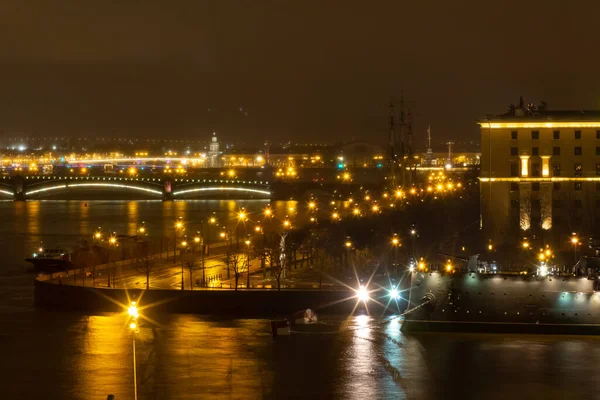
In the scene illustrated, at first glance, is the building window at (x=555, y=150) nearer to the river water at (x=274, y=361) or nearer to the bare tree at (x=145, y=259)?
the bare tree at (x=145, y=259)

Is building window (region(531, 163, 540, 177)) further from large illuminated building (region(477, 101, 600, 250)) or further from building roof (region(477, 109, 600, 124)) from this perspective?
building roof (region(477, 109, 600, 124))

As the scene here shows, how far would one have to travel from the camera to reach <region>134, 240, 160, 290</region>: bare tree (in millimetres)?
13898

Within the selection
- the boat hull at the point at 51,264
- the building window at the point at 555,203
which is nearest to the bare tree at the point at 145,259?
the boat hull at the point at 51,264

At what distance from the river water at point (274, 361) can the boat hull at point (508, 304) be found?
0.14m

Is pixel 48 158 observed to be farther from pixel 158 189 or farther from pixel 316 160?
pixel 158 189

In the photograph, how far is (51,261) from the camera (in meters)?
18.3

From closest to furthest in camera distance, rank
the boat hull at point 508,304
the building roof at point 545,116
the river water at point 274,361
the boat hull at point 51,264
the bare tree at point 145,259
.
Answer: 1. the river water at point 274,361
2. the boat hull at point 508,304
3. the bare tree at point 145,259
4. the boat hull at point 51,264
5. the building roof at point 545,116

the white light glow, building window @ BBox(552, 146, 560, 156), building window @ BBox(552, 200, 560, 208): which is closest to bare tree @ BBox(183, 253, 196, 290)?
building window @ BBox(552, 200, 560, 208)

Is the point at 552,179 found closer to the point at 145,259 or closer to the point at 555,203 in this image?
the point at 555,203

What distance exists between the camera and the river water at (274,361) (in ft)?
28.9

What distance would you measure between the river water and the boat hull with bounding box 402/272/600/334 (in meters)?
0.14

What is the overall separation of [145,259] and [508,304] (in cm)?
654

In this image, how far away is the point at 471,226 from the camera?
19.8 metres

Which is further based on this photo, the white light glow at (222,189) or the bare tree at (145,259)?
the white light glow at (222,189)
